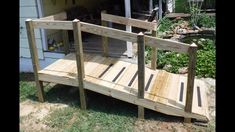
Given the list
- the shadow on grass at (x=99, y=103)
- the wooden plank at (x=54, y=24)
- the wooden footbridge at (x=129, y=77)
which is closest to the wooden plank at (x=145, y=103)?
the wooden footbridge at (x=129, y=77)

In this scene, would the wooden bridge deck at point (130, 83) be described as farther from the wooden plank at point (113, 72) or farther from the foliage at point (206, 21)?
the foliage at point (206, 21)

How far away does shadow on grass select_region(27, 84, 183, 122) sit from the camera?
4258 millimetres

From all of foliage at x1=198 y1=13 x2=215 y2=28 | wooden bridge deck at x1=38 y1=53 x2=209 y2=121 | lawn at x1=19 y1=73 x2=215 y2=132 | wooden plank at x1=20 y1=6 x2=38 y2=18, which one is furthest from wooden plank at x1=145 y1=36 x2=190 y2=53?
foliage at x1=198 y1=13 x2=215 y2=28

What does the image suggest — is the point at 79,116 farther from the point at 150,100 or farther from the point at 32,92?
the point at 32,92

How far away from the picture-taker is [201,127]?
3.86 metres

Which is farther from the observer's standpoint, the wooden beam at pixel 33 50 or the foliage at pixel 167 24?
the foliage at pixel 167 24

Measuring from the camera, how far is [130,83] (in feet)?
14.7

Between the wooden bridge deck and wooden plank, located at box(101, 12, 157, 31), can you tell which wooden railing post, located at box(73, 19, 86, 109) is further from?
wooden plank, located at box(101, 12, 157, 31)

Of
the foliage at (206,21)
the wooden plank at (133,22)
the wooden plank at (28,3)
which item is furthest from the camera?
the foliage at (206,21)

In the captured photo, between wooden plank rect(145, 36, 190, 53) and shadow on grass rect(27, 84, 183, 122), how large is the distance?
114cm

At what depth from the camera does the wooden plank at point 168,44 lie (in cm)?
356

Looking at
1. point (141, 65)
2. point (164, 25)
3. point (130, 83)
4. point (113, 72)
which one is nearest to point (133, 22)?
point (113, 72)

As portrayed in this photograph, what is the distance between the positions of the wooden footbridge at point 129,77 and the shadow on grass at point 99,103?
197 millimetres

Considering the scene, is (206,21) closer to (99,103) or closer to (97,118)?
(99,103)
